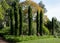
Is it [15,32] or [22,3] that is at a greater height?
[22,3]

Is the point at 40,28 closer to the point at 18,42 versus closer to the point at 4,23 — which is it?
the point at 18,42

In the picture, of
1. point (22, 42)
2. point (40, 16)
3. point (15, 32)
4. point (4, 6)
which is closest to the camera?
point (22, 42)

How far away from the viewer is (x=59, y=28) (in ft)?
197

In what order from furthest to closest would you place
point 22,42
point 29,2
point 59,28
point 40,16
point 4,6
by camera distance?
point 59,28
point 29,2
point 4,6
point 40,16
point 22,42

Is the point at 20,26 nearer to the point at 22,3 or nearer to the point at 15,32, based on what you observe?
the point at 15,32

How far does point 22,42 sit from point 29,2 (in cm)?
2545

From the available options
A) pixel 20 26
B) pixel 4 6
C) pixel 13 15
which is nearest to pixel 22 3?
pixel 4 6

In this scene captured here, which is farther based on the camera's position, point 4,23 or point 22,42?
point 4,23

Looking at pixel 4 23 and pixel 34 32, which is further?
pixel 4 23

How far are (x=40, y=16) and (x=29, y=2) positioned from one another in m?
13.0

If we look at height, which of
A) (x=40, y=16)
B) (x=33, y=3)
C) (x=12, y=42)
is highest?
(x=33, y=3)

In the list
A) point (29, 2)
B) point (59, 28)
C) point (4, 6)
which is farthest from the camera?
point (59, 28)

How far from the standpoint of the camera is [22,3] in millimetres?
51406

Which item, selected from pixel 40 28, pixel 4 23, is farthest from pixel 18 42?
pixel 4 23
